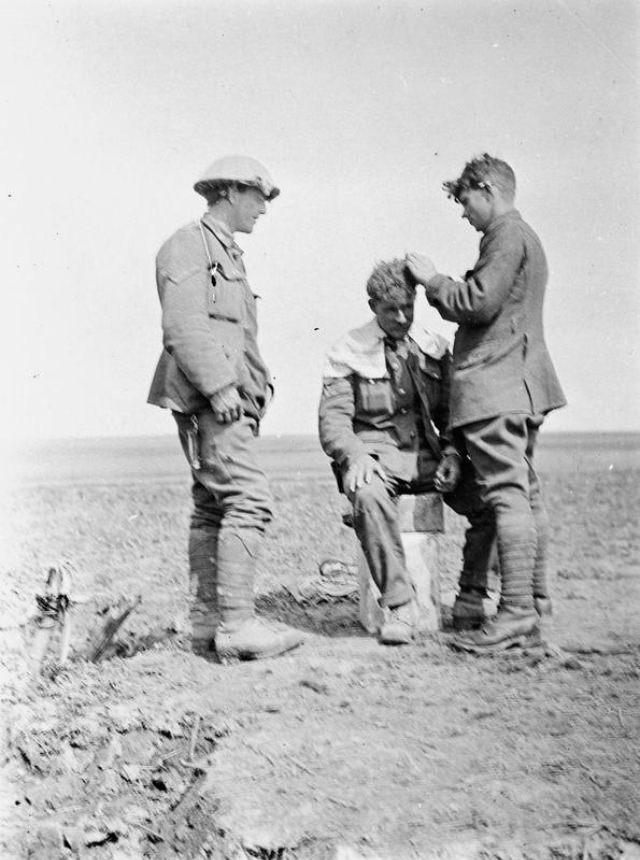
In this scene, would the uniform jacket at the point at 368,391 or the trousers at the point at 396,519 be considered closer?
the trousers at the point at 396,519

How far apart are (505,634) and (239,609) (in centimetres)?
126

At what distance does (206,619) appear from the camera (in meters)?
5.52

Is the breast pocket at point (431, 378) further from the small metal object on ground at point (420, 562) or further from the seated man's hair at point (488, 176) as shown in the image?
the seated man's hair at point (488, 176)

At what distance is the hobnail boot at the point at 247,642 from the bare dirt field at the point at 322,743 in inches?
2.7

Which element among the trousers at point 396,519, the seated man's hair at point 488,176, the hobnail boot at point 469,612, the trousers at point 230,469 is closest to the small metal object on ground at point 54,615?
the trousers at point 230,469

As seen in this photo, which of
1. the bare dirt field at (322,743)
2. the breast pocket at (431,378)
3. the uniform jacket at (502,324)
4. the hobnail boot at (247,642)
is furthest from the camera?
the breast pocket at (431,378)

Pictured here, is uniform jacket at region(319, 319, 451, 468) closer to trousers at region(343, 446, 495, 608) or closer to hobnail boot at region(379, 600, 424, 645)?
trousers at region(343, 446, 495, 608)

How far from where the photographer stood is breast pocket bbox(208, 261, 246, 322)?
523 centimetres

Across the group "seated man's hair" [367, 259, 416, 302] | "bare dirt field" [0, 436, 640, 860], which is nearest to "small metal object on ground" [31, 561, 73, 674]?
"bare dirt field" [0, 436, 640, 860]

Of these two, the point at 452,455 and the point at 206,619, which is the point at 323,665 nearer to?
the point at 206,619

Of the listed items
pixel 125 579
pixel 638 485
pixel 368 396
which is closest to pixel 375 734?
pixel 368 396

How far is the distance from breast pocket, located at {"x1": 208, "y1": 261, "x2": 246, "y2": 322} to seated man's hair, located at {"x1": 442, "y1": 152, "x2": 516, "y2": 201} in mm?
1244

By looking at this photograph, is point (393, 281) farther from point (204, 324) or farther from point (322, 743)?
point (322, 743)

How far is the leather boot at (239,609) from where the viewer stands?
5.02 meters
